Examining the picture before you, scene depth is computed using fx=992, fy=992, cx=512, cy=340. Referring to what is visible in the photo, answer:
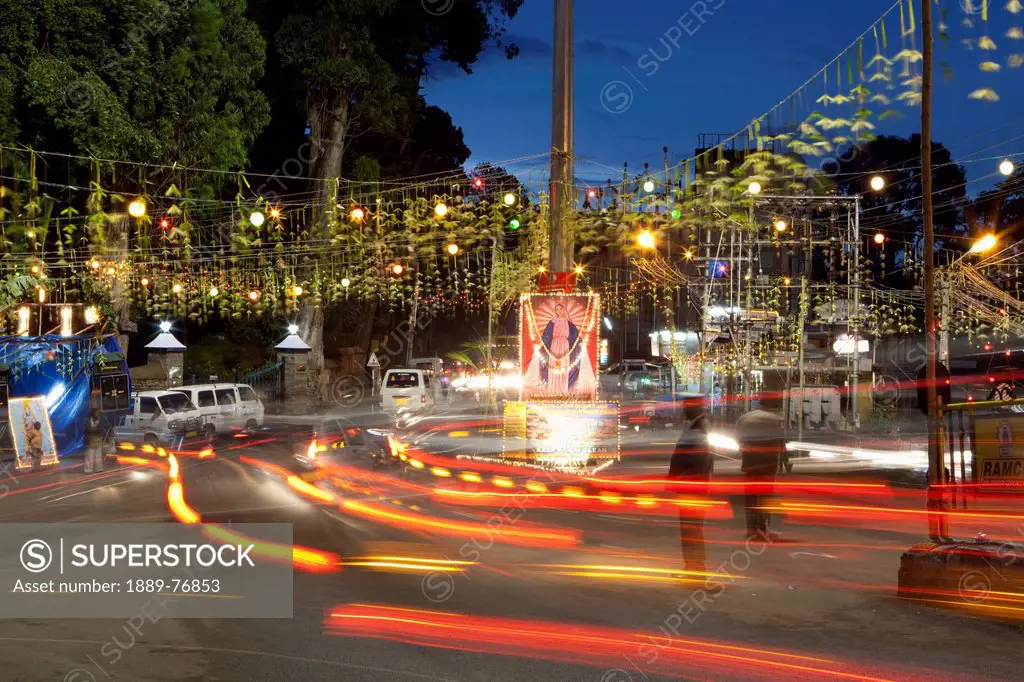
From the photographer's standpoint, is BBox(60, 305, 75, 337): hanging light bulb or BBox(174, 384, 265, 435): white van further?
BBox(174, 384, 265, 435): white van

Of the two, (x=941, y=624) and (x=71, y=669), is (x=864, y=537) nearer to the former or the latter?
(x=941, y=624)

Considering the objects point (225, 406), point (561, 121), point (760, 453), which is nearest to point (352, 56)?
point (225, 406)

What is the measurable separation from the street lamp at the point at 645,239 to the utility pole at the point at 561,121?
7.45 ft

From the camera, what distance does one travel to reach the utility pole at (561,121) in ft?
A: 54.0

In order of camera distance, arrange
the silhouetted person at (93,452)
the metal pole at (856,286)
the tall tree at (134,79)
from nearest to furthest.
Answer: the silhouetted person at (93,452), the tall tree at (134,79), the metal pole at (856,286)

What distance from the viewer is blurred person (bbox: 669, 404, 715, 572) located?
1005 centimetres

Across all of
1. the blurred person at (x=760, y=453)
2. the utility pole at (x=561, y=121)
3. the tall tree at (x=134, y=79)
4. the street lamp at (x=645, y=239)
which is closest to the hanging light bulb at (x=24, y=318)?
the tall tree at (x=134, y=79)

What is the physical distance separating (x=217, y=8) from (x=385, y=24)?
34.1 feet

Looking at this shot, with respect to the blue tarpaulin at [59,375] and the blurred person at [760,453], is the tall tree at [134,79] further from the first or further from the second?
the blurred person at [760,453]

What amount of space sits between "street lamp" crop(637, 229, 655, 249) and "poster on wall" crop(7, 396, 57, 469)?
46.6 ft

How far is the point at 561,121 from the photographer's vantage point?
16.6 metres

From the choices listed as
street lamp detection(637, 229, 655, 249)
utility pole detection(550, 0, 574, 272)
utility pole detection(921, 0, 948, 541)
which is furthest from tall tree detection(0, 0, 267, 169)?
utility pole detection(921, 0, 948, 541)

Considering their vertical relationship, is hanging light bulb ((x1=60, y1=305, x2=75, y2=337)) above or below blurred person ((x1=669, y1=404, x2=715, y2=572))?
above

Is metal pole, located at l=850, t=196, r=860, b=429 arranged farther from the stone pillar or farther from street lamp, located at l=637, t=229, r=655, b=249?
the stone pillar
